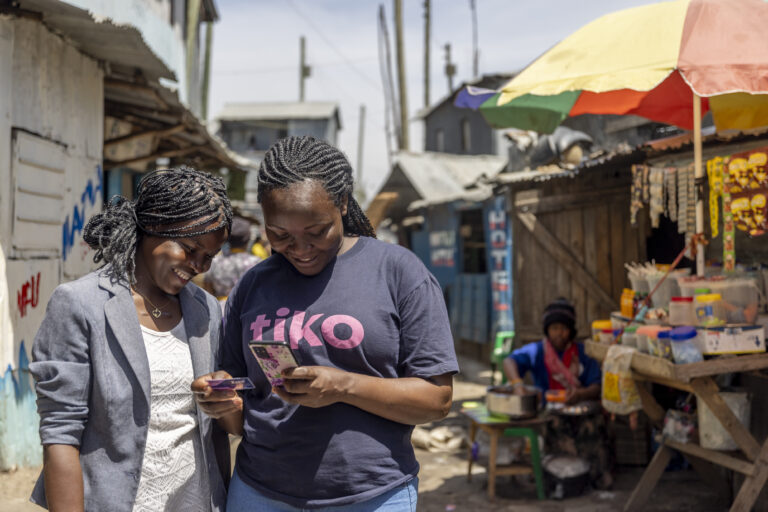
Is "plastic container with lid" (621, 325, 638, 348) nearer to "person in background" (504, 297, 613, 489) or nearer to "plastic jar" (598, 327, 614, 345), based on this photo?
"plastic jar" (598, 327, 614, 345)

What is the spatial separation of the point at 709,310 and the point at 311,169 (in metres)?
3.03

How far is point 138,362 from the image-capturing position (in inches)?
76.7

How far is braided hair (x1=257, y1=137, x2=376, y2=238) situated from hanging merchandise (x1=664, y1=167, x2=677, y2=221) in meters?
3.61

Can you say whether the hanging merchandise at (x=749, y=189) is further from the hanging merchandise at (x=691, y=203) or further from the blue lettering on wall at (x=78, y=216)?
the blue lettering on wall at (x=78, y=216)

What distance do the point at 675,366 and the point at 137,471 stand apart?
125 inches

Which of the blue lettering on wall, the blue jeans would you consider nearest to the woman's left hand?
the blue jeans

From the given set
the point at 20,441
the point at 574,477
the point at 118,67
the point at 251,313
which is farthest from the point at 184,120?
the point at 251,313

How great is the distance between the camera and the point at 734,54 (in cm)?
390

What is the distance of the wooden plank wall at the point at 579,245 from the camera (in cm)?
709

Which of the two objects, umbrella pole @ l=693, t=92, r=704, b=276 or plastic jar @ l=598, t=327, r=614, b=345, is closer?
umbrella pole @ l=693, t=92, r=704, b=276

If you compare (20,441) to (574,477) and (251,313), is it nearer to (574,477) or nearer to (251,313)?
(251,313)

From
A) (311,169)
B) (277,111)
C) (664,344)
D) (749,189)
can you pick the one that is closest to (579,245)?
(749,189)

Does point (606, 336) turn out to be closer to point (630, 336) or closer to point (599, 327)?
point (599, 327)

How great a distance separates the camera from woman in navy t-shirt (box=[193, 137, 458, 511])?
6.23 ft
